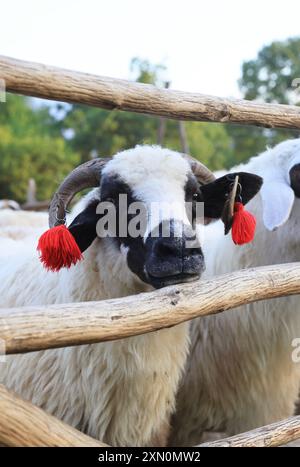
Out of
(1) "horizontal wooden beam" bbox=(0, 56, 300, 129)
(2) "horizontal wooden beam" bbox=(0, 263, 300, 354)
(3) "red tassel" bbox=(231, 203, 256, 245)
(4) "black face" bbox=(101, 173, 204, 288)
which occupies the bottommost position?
(2) "horizontal wooden beam" bbox=(0, 263, 300, 354)

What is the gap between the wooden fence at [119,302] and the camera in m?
2.27

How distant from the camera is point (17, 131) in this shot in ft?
113

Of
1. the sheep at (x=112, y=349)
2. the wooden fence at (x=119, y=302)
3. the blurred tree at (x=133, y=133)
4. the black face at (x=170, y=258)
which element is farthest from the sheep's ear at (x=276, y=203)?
the blurred tree at (x=133, y=133)

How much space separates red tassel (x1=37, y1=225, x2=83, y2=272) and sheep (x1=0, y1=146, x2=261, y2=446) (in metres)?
0.19

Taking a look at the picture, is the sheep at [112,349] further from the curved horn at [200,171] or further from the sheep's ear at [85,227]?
the curved horn at [200,171]

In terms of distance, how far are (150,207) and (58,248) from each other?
19.8 inches

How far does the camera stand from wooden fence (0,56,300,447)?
2.27 m

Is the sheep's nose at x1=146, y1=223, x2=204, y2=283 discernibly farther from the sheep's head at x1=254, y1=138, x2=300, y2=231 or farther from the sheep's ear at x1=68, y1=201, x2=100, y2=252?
the sheep's head at x1=254, y1=138, x2=300, y2=231

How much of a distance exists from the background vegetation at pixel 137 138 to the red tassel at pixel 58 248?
20091 millimetres

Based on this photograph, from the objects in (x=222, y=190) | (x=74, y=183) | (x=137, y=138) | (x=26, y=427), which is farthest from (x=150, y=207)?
(x=137, y=138)

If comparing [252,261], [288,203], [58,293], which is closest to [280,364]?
[252,261]

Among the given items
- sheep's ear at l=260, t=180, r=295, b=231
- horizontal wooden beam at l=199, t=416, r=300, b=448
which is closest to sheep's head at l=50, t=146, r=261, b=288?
sheep's ear at l=260, t=180, r=295, b=231

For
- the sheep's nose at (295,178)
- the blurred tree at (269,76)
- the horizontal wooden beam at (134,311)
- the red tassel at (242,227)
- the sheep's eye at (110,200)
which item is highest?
the blurred tree at (269,76)

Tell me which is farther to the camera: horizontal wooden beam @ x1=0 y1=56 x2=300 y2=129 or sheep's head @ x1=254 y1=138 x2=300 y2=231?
sheep's head @ x1=254 y1=138 x2=300 y2=231
